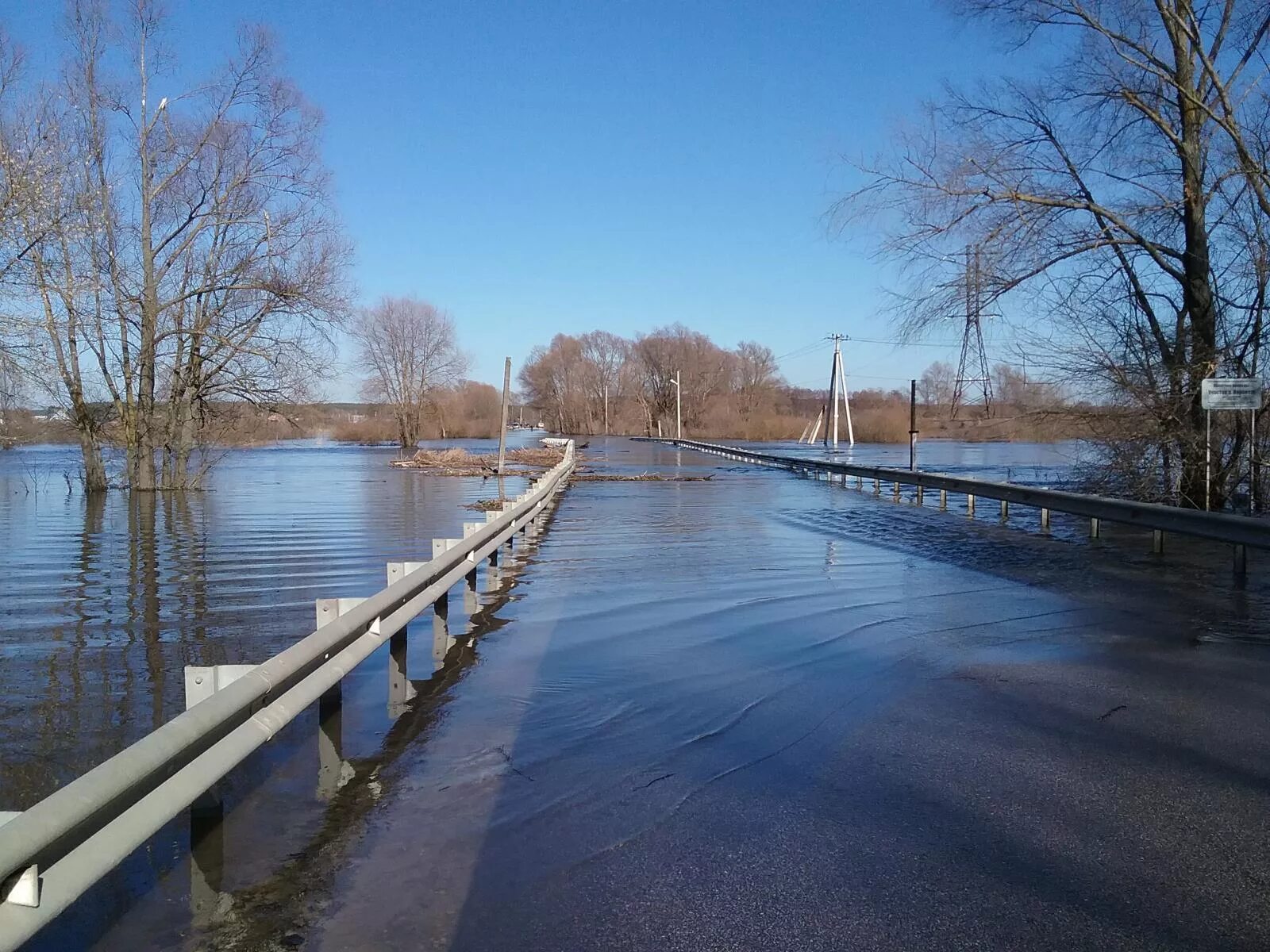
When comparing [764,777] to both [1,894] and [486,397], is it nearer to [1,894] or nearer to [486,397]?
[1,894]

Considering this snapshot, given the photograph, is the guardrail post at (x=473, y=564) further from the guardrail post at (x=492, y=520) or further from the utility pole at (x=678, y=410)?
the utility pole at (x=678, y=410)

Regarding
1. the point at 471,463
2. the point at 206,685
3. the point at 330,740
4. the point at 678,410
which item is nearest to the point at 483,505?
the point at 330,740

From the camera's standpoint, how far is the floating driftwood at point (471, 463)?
41969mm

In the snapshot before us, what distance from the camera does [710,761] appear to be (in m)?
5.72

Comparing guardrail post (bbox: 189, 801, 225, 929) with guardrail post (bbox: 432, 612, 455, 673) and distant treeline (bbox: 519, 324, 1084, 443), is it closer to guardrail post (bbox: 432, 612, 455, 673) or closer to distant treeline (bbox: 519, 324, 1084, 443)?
guardrail post (bbox: 432, 612, 455, 673)

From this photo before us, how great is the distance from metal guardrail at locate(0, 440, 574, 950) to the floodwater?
0.49 metres

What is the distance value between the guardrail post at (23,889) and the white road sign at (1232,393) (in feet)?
48.4

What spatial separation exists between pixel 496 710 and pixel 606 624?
304 centimetres

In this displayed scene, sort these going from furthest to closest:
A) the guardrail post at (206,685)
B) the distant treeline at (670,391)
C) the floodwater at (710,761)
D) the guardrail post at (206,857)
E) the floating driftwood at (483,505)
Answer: the distant treeline at (670,391), the floating driftwood at (483,505), the guardrail post at (206,685), the guardrail post at (206,857), the floodwater at (710,761)

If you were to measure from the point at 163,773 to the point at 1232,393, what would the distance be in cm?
1421

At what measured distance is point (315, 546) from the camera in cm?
1606

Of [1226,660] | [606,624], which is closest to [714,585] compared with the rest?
[606,624]

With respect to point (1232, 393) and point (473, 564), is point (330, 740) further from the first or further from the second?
point (1232, 393)

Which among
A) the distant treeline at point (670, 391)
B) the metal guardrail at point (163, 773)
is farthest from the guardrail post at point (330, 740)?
the distant treeline at point (670, 391)
